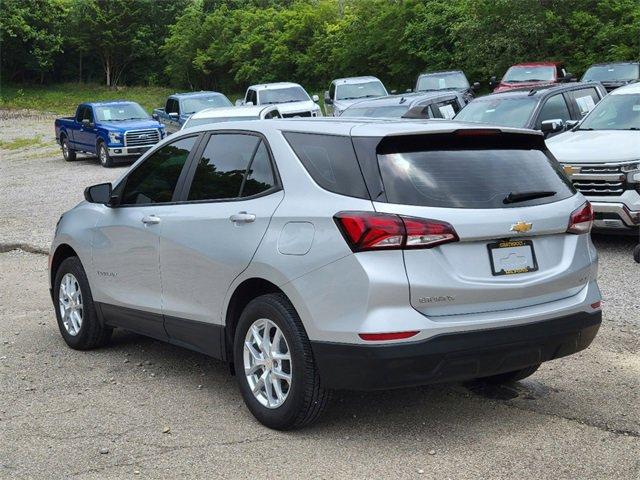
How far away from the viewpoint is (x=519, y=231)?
4738mm

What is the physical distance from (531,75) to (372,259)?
79.9 feet

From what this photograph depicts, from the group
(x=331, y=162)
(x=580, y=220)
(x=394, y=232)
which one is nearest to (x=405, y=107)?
(x=580, y=220)

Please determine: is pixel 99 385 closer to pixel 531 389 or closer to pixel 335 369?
pixel 335 369

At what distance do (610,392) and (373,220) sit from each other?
2.17 meters

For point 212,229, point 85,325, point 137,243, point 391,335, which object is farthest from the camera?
point 85,325

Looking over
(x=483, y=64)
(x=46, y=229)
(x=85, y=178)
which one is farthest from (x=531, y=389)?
(x=483, y=64)

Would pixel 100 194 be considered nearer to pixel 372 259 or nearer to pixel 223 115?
pixel 372 259

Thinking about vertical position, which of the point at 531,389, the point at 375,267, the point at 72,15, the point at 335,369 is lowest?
the point at 72,15

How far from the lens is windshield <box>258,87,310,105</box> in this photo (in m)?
27.5

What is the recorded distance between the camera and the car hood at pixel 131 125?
2516cm

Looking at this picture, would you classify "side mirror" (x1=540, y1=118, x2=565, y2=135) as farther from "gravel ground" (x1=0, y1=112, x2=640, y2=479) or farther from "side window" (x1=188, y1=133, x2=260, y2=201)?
"side window" (x1=188, y1=133, x2=260, y2=201)

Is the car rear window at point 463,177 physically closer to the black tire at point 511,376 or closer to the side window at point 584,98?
the black tire at point 511,376

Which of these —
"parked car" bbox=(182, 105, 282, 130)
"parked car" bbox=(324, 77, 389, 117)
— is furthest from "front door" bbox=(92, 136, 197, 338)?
"parked car" bbox=(324, 77, 389, 117)

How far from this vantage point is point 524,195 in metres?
4.91
